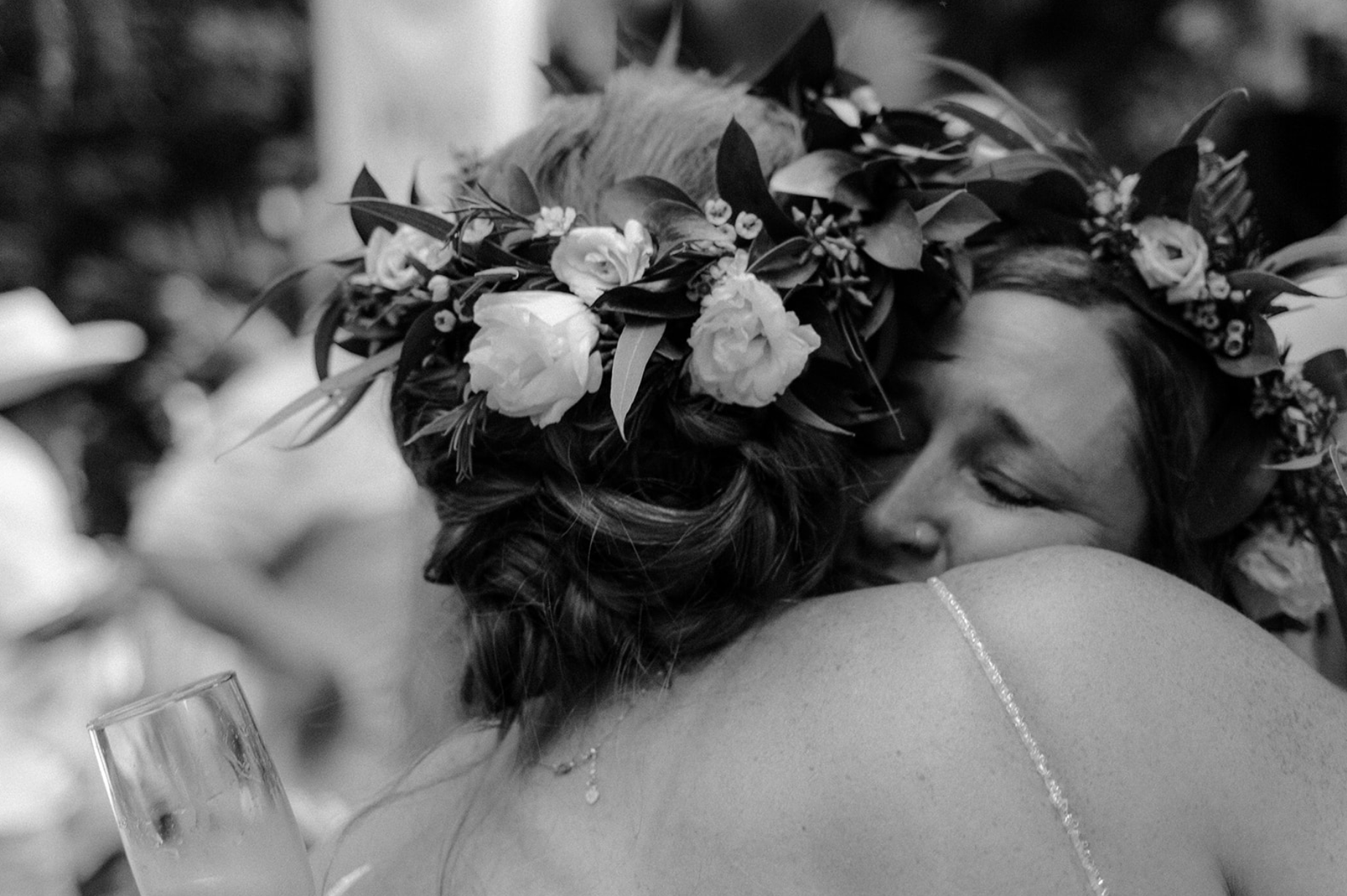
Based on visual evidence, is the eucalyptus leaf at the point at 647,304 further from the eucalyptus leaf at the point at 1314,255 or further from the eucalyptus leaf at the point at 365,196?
the eucalyptus leaf at the point at 1314,255

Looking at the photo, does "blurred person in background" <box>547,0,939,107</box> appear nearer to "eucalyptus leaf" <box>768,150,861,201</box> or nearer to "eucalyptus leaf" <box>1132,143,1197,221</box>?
"eucalyptus leaf" <box>1132,143,1197,221</box>

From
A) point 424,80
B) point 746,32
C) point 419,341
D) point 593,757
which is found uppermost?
point 419,341

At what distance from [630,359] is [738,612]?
301 mm

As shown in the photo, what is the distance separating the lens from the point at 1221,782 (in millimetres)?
1284

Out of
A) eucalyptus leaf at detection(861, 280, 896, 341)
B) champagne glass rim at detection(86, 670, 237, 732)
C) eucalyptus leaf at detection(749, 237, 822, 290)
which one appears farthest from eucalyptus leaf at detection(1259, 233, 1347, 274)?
champagne glass rim at detection(86, 670, 237, 732)

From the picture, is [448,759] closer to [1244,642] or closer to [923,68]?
[1244,642]

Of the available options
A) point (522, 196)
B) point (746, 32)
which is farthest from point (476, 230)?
point (746, 32)

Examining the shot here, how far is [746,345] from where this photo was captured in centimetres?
159

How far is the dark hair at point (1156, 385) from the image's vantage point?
6.18 ft

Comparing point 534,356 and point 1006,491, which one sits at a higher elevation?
point 534,356

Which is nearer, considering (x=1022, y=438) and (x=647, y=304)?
(x=647, y=304)

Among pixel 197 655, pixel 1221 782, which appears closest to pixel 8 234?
pixel 197 655

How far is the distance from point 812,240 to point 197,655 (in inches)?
130

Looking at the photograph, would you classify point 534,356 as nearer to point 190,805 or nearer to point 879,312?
point 879,312
